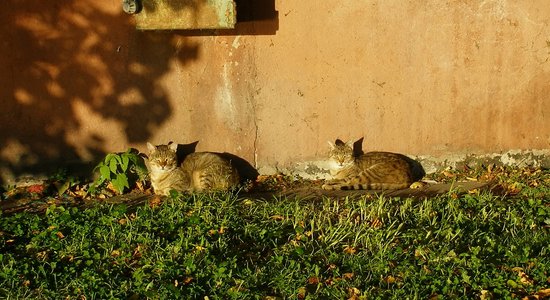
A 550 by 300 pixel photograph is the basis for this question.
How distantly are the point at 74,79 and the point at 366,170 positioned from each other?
11.2 feet

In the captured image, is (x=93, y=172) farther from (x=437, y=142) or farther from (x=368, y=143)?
(x=437, y=142)

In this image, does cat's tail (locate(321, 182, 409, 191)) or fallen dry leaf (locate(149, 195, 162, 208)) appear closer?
fallen dry leaf (locate(149, 195, 162, 208))

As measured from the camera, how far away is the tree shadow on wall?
287 inches

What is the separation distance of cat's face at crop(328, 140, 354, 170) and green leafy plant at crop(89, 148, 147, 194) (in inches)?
84.2

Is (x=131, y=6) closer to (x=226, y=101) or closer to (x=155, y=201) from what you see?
(x=226, y=101)

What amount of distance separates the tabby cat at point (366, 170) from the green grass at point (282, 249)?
31.0 inches

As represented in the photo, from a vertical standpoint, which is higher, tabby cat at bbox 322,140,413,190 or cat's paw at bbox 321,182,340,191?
tabby cat at bbox 322,140,413,190

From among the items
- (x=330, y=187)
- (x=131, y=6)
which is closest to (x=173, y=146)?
(x=131, y=6)

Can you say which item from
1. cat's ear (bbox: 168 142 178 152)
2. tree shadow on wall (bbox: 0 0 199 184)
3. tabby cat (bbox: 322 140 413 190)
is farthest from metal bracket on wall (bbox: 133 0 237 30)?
tabby cat (bbox: 322 140 413 190)

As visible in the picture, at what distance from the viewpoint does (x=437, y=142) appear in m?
7.96

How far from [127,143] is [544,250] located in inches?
180

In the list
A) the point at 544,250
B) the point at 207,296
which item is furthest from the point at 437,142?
the point at 207,296

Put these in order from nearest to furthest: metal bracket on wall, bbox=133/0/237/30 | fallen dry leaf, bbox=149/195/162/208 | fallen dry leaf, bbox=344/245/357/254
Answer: fallen dry leaf, bbox=344/245/357/254 → fallen dry leaf, bbox=149/195/162/208 → metal bracket on wall, bbox=133/0/237/30

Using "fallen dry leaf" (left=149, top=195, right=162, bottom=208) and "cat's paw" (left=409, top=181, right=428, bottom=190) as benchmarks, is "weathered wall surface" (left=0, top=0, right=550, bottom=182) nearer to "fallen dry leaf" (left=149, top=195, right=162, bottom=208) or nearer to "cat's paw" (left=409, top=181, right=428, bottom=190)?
"cat's paw" (left=409, top=181, right=428, bottom=190)
